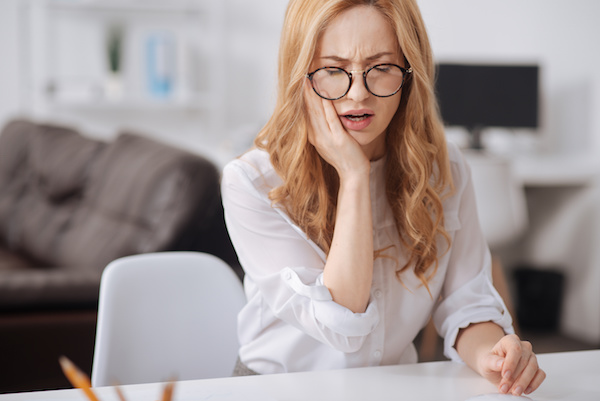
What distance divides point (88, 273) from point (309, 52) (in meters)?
1.28

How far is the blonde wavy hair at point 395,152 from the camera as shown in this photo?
1052 mm

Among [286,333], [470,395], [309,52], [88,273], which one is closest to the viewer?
[470,395]

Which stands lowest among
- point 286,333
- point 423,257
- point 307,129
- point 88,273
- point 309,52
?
point 88,273

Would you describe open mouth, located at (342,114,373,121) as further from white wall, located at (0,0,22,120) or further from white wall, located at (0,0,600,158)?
white wall, located at (0,0,22,120)

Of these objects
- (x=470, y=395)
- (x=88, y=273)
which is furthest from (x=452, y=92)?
(x=470, y=395)

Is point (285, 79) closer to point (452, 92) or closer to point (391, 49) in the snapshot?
point (391, 49)

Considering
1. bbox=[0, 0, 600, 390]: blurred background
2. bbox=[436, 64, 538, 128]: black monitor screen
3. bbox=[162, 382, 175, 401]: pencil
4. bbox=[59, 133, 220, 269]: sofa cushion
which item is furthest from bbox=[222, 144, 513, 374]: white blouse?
bbox=[436, 64, 538, 128]: black monitor screen

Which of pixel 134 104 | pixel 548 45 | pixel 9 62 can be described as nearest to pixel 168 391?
pixel 548 45

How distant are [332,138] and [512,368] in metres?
0.42

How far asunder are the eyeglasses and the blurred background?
A: 67.3 inches

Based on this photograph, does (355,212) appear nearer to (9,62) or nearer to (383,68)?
(383,68)

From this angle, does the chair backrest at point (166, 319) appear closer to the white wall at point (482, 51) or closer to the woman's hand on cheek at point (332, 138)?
the woman's hand on cheek at point (332, 138)

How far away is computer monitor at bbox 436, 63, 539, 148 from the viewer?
335 cm

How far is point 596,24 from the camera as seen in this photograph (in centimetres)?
316
